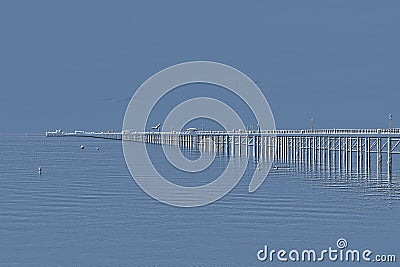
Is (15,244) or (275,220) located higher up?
(275,220)

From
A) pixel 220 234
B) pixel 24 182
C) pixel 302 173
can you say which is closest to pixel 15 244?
pixel 220 234

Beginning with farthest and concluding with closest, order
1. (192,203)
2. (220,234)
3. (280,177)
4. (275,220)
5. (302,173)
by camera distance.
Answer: (302,173) < (280,177) < (192,203) < (275,220) < (220,234)

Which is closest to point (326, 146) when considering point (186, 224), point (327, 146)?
point (327, 146)

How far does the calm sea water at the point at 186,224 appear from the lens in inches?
982

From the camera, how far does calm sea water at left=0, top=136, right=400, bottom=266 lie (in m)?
24.9

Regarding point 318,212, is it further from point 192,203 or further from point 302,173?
point 302,173

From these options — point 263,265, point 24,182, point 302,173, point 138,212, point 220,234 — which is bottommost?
point 263,265

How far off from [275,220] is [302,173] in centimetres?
3111

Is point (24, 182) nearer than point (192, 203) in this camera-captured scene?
No

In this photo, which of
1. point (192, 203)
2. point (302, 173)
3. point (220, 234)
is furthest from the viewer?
point (302, 173)

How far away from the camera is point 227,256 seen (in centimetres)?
2477

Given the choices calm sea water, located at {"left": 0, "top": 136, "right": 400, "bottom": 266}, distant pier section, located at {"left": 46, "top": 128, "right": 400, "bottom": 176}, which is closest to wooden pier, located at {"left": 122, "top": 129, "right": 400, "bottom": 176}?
distant pier section, located at {"left": 46, "top": 128, "right": 400, "bottom": 176}

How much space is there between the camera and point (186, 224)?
3206 cm

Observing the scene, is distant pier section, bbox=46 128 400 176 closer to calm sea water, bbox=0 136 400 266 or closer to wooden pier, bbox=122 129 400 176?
wooden pier, bbox=122 129 400 176
